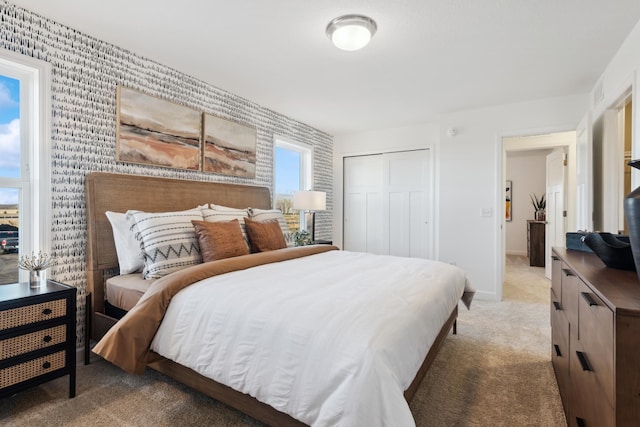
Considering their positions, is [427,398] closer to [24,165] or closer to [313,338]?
[313,338]

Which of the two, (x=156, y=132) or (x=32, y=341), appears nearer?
(x=32, y=341)

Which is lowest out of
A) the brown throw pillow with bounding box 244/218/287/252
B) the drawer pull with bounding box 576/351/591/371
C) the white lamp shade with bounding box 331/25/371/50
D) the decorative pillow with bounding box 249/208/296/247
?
the drawer pull with bounding box 576/351/591/371

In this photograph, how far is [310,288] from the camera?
1669 millimetres

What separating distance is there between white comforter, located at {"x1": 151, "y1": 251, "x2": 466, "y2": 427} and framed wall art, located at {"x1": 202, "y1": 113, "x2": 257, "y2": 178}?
70.7 inches

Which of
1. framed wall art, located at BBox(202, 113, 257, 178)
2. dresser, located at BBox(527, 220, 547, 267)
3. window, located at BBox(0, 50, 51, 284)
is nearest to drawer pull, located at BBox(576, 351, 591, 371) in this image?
window, located at BBox(0, 50, 51, 284)

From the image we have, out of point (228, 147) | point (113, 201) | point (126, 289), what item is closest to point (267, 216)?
point (228, 147)

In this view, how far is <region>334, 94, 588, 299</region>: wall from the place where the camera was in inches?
147

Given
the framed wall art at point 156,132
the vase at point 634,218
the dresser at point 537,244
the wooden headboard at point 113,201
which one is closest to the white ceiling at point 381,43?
the framed wall art at point 156,132

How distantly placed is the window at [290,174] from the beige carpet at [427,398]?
8.79 ft

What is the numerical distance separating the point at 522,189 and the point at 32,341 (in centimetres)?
844

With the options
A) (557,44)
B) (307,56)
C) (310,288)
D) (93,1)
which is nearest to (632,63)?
(557,44)

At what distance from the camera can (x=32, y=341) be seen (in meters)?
1.72

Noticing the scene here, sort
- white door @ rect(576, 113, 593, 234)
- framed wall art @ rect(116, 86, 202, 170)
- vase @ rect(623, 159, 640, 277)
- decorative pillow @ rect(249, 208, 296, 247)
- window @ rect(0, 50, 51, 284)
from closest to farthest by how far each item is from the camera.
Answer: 1. vase @ rect(623, 159, 640, 277)
2. window @ rect(0, 50, 51, 284)
3. framed wall art @ rect(116, 86, 202, 170)
4. white door @ rect(576, 113, 593, 234)
5. decorative pillow @ rect(249, 208, 296, 247)

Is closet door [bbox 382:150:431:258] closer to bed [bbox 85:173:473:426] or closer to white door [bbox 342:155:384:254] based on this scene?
white door [bbox 342:155:384:254]
